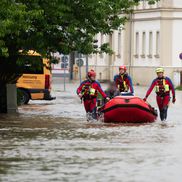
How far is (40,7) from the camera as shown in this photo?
3362 cm

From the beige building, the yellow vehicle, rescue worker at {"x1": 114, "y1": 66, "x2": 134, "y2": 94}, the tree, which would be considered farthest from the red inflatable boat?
the beige building

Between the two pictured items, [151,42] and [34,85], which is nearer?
[34,85]

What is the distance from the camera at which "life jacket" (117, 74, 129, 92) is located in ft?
107

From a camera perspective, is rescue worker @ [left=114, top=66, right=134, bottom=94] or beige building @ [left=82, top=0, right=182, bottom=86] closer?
rescue worker @ [left=114, top=66, right=134, bottom=94]

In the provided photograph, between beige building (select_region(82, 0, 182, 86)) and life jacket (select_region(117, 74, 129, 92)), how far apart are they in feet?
144

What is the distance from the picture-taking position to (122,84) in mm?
32750

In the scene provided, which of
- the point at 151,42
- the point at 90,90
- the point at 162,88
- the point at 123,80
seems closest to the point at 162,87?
the point at 162,88

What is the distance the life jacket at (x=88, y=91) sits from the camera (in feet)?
105

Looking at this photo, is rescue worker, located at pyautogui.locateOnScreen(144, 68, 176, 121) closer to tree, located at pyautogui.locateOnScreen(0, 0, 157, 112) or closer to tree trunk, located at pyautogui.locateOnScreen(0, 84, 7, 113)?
tree, located at pyautogui.locateOnScreen(0, 0, 157, 112)

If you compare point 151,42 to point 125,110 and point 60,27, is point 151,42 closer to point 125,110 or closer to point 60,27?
point 60,27

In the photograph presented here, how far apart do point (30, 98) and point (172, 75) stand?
3627 centimetres

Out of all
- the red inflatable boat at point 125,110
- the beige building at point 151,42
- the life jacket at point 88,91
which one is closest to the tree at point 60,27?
the life jacket at point 88,91

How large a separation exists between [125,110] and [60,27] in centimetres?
552

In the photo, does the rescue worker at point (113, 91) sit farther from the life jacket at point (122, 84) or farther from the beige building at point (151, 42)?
the beige building at point (151, 42)
